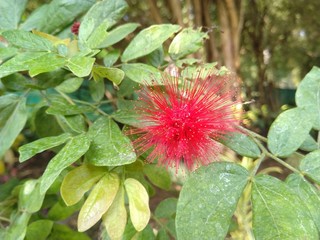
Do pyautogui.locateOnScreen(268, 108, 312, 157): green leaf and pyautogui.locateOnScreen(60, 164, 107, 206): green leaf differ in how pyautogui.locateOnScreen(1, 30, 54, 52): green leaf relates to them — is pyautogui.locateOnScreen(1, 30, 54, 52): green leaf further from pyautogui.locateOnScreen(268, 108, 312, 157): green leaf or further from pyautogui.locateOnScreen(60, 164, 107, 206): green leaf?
pyautogui.locateOnScreen(268, 108, 312, 157): green leaf

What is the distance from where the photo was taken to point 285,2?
384cm

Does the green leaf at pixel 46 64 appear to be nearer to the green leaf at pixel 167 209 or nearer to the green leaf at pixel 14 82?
the green leaf at pixel 14 82

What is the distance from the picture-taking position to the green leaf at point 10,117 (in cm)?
66

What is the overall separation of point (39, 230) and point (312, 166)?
0.48 meters

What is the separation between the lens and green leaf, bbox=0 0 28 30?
0.70 metres

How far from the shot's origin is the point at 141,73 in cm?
57

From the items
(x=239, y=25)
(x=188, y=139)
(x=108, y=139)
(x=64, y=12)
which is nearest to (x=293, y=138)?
(x=188, y=139)

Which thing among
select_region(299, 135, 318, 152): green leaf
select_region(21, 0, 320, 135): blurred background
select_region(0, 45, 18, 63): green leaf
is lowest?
select_region(21, 0, 320, 135): blurred background

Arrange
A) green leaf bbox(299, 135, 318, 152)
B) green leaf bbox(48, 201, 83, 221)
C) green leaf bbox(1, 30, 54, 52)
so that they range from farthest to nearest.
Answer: green leaf bbox(48, 201, 83, 221) < green leaf bbox(299, 135, 318, 152) < green leaf bbox(1, 30, 54, 52)

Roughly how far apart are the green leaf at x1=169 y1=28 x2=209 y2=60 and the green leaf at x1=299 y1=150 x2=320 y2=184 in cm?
28

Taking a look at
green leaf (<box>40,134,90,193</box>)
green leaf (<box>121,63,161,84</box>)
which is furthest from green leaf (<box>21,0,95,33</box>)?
green leaf (<box>40,134,90,193</box>)

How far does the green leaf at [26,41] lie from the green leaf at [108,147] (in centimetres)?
14

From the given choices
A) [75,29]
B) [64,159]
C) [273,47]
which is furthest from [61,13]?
[273,47]

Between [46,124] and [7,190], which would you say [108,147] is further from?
[7,190]
